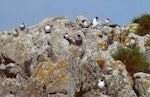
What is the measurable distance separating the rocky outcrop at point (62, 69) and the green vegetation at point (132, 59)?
158cm

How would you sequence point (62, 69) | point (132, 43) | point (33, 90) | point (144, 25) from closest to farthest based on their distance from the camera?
1. point (33, 90)
2. point (62, 69)
3. point (132, 43)
4. point (144, 25)

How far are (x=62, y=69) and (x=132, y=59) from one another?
277 inches

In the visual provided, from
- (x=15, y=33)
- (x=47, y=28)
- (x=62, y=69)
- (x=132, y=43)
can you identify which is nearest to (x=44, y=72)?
(x=62, y=69)

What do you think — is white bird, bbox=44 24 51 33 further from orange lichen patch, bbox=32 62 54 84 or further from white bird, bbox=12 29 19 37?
orange lichen patch, bbox=32 62 54 84

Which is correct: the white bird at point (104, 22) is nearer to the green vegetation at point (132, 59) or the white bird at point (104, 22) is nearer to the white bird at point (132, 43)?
the white bird at point (132, 43)

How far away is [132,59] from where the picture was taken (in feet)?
85.2

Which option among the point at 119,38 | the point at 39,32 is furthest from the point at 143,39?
the point at 39,32

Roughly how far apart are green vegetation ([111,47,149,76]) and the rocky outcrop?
1.58m

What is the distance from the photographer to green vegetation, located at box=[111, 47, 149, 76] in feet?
83.2

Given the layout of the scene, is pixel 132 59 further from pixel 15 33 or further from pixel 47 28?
pixel 15 33

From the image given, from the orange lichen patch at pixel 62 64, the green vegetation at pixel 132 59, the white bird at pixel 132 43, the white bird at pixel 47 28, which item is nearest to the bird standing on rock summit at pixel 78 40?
the green vegetation at pixel 132 59

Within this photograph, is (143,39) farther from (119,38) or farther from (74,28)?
(74,28)

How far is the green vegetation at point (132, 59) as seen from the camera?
25359mm

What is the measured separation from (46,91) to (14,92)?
125cm
